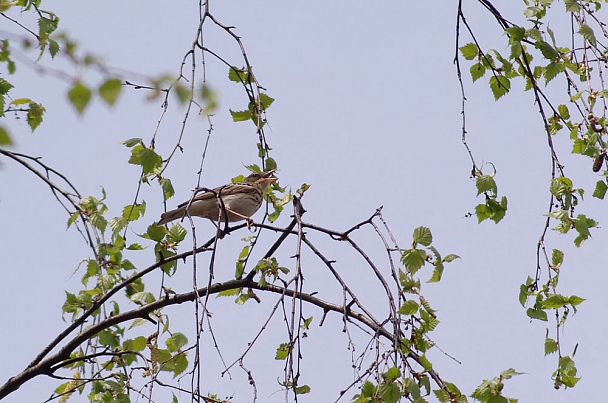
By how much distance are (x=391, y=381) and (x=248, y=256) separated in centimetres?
171

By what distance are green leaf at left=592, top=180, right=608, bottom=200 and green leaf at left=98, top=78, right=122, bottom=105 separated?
3.17 metres

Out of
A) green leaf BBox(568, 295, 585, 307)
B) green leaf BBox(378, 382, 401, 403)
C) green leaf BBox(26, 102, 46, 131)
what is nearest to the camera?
green leaf BBox(378, 382, 401, 403)

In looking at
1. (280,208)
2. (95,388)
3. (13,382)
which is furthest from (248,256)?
(13,382)

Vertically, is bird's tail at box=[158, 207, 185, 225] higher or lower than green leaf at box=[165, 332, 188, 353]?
higher

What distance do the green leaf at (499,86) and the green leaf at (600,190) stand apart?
0.76 meters

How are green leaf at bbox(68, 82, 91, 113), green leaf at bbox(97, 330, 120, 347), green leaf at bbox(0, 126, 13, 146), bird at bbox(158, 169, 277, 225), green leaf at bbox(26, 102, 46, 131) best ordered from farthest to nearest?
bird at bbox(158, 169, 277, 225) → green leaf at bbox(26, 102, 46, 131) → green leaf at bbox(97, 330, 120, 347) → green leaf at bbox(68, 82, 91, 113) → green leaf at bbox(0, 126, 13, 146)

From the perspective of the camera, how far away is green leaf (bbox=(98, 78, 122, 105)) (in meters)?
2.40

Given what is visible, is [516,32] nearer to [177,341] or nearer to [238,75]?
[238,75]

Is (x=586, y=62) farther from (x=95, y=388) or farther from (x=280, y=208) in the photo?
(x=95, y=388)

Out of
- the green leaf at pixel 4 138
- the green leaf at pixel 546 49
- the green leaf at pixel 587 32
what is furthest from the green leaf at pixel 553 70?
the green leaf at pixel 4 138

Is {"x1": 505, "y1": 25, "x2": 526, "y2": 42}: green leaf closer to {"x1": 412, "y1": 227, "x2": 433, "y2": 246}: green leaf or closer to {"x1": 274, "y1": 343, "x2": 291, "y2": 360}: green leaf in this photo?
{"x1": 412, "y1": 227, "x2": 433, "y2": 246}: green leaf

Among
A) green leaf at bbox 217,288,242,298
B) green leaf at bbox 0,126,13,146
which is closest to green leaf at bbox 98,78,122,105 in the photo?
green leaf at bbox 0,126,13,146

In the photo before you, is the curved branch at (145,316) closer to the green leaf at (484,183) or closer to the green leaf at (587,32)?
the green leaf at (484,183)

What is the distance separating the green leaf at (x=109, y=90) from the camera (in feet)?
7.89
